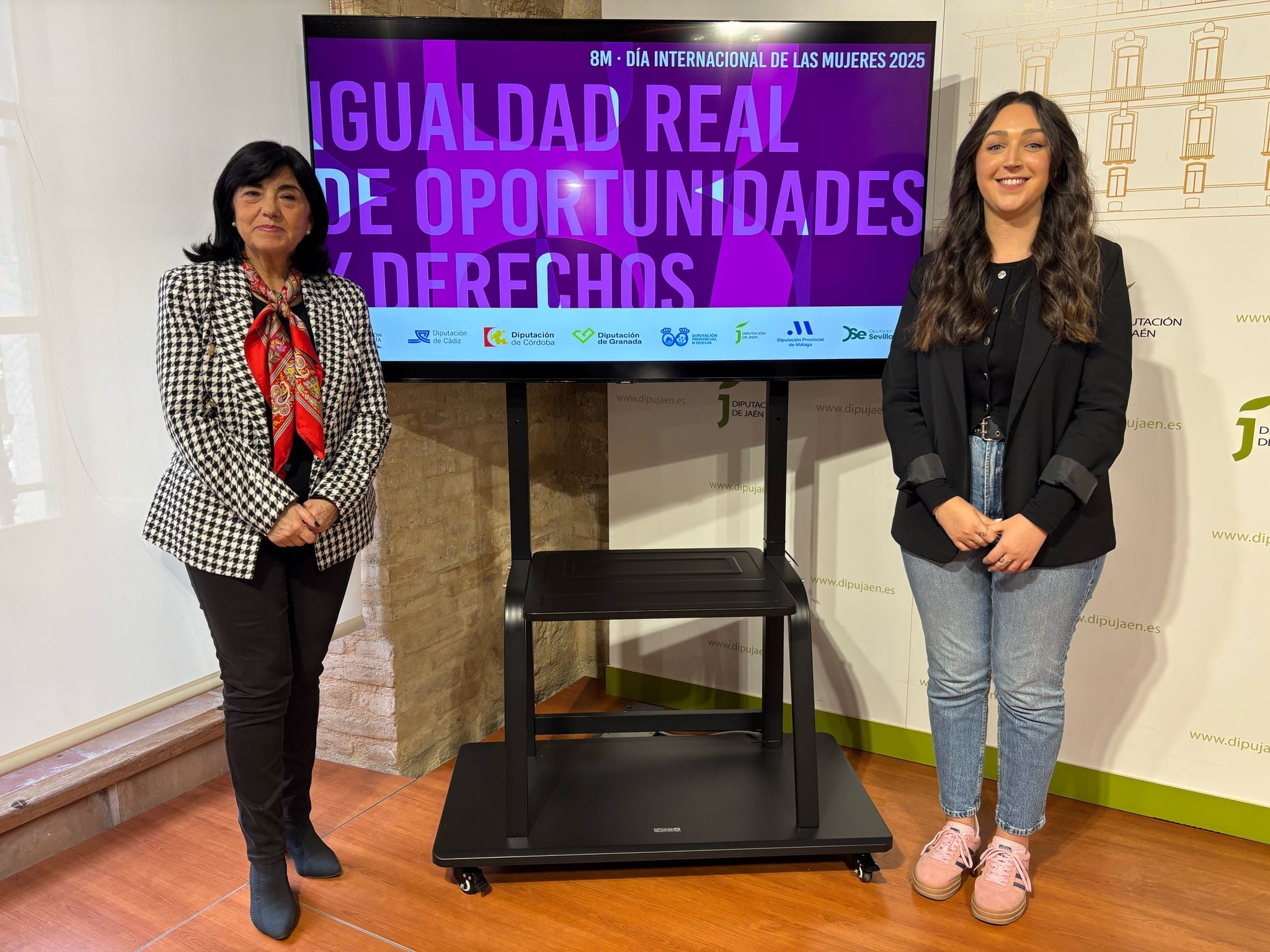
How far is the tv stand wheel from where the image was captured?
207 cm

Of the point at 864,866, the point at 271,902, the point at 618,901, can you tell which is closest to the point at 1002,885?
the point at 864,866

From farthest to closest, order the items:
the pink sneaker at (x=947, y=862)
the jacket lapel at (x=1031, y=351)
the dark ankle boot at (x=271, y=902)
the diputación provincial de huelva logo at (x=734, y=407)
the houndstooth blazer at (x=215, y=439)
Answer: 1. the diputación provincial de huelva logo at (x=734, y=407)
2. the pink sneaker at (x=947, y=862)
3. the dark ankle boot at (x=271, y=902)
4. the jacket lapel at (x=1031, y=351)
5. the houndstooth blazer at (x=215, y=439)

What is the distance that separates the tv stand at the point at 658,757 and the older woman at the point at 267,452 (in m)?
0.41

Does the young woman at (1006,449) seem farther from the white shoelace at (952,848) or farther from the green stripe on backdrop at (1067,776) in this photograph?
the green stripe on backdrop at (1067,776)

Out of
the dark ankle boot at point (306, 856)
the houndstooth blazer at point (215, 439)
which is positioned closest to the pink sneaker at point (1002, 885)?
the dark ankle boot at point (306, 856)

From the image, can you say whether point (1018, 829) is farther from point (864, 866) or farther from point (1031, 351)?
point (1031, 351)

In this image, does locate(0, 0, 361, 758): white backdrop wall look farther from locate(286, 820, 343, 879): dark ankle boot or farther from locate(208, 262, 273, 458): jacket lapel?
locate(286, 820, 343, 879): dark ankle boot

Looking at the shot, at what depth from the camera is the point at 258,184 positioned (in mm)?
1731

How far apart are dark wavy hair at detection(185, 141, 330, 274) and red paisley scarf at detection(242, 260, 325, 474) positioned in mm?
57

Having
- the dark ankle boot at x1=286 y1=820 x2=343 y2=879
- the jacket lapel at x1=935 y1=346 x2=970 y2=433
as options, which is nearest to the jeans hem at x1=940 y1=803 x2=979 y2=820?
the jacket lapel at x1=935 y1=346 x2=970 y2=433

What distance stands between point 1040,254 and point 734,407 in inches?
44.8

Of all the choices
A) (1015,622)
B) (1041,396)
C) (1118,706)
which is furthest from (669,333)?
(1118,706)

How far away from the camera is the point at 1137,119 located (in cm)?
217

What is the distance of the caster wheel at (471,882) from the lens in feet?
6.69
